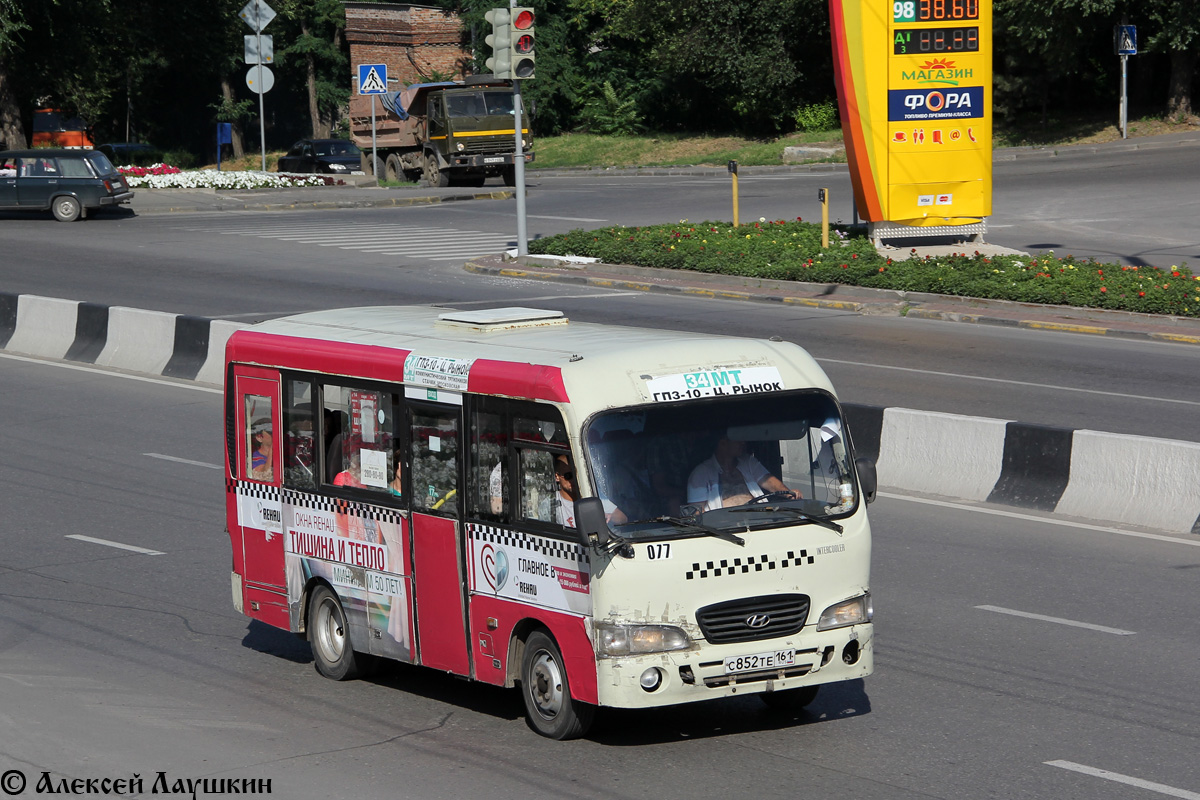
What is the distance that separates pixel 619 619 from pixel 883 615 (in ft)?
10.3

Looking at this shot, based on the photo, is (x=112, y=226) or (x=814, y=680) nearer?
(x=814, y=680)

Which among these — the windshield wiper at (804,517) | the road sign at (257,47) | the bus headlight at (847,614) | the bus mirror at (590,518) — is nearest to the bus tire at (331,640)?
Answer: the bus mirror at (590,518)

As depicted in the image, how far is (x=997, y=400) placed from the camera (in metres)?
16.4

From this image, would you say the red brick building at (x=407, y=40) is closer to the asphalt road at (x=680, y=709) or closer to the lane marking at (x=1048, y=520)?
the lane marking at (x=1048, y=520)

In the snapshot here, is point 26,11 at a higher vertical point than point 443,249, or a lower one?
higher

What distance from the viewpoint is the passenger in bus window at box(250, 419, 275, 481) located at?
9156 millimetres

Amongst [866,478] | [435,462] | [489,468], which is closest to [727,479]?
[866,478]

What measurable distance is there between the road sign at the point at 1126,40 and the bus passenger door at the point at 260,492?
38.8 metres

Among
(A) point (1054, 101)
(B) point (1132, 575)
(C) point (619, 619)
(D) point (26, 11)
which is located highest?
(D) point (26, 11)

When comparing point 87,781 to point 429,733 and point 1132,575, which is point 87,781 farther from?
point 1132,575

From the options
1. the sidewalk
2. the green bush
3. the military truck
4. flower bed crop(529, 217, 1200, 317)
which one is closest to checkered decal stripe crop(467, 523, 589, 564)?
the sidewalk

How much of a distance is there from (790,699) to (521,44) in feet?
67.8

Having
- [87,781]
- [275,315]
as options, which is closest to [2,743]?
[87,781]

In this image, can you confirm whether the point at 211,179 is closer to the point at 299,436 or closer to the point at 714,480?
the point at 299,436
